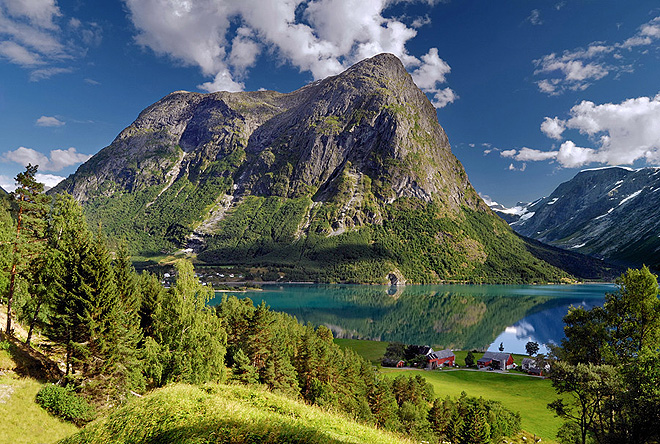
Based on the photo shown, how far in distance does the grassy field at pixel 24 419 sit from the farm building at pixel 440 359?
73.2m

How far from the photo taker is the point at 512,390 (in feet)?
194

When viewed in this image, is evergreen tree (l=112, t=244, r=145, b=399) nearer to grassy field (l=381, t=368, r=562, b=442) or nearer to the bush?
the bush

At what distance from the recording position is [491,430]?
34219 millimetres

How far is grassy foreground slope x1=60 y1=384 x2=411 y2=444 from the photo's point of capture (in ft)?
33.1

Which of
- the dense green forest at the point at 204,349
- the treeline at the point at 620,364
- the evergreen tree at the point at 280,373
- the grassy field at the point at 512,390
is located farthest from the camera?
the grassy field at the point at 512,390

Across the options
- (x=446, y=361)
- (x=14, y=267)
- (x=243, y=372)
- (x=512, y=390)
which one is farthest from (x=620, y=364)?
(x=446, y=361)

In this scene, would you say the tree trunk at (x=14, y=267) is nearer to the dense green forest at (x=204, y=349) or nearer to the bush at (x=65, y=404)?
the dense green forest at (x=204, y=349)

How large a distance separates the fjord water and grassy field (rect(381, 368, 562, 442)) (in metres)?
31.1

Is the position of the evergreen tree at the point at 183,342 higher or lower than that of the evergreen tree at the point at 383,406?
higher

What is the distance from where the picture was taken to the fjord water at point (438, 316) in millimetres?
109250

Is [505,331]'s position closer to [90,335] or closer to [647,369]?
[647,369]

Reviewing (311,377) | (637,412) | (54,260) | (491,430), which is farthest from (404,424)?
(54,260)

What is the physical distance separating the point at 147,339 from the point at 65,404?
719 centimetres

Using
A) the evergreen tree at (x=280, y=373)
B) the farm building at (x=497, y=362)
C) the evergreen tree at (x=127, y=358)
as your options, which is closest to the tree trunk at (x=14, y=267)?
the evergreen tree at (x=127, y=358)
